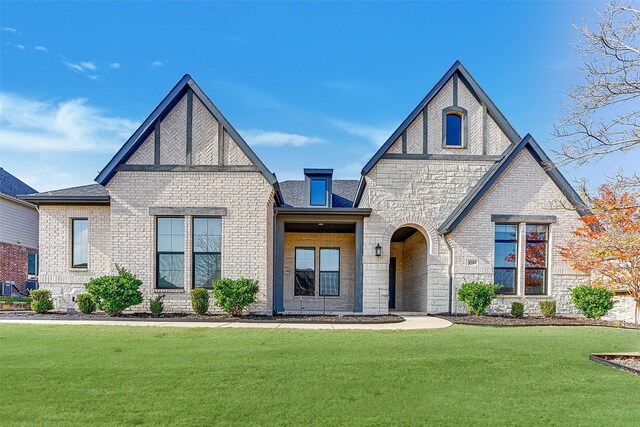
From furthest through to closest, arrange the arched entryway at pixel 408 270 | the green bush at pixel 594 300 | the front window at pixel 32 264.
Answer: the front window at pixel 32 264, the arched entryway at pixel 408 270, the green bush at pixel 594 300

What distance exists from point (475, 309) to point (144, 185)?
1227 cm

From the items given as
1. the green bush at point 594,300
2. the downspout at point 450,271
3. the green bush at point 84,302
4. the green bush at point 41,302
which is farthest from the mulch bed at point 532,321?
the green bush at point 41,302

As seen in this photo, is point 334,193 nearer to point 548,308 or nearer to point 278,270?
point 278,270

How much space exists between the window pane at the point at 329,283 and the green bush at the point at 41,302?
34.1ft

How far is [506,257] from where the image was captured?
1556 centimetres

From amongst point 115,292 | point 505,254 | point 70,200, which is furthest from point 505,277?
point 70,200

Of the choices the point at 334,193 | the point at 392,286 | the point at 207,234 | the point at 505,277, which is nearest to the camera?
the point at 207,234

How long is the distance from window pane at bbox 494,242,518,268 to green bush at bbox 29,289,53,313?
1573 cm

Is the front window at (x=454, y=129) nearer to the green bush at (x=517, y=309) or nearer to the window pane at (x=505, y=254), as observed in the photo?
the window pane at (x=505, y=254)

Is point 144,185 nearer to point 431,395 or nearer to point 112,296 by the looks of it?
point 112,296

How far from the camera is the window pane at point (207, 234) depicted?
14.8 meters

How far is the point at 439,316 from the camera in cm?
1476

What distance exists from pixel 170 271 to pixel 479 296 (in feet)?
35.2

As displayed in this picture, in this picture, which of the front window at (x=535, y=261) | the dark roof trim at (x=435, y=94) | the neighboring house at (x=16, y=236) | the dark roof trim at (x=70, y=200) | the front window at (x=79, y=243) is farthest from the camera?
the neighboring house at (x=16, y=236)
